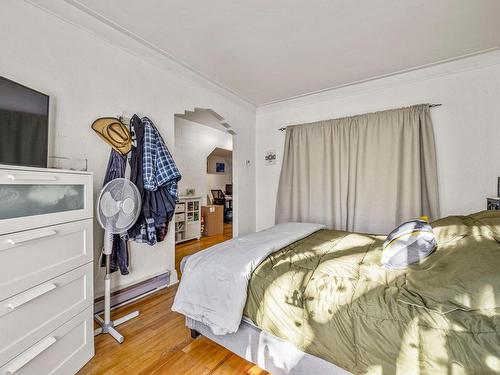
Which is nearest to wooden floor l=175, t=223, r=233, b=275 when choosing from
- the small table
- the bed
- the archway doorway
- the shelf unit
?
the archway doorway

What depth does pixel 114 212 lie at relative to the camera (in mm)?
1665

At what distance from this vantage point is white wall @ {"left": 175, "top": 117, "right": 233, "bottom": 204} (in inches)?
185

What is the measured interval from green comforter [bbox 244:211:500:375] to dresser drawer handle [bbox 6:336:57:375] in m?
1.08

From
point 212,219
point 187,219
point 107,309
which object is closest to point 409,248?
point 107,309

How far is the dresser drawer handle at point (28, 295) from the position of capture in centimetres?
105

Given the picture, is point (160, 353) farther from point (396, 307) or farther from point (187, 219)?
point (187, 219)

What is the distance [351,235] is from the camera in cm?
218

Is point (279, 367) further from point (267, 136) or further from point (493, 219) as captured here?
point (267, 136)

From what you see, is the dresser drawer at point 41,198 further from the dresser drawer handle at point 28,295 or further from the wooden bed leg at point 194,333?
the wooden bed leg at point 194,333

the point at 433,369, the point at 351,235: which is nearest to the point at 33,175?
the point at 433,369

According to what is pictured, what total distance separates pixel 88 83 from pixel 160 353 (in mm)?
2211

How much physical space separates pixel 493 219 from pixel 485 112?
1.70 m

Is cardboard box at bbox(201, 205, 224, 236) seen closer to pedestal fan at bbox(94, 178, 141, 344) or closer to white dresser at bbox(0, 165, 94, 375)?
pedestal fan at bbox(94, 178, 141, 344)

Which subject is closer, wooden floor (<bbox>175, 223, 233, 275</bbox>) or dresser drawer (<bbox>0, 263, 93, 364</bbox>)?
dresser drawer (<bbox>0, 263, 93, 364</bbox>)
